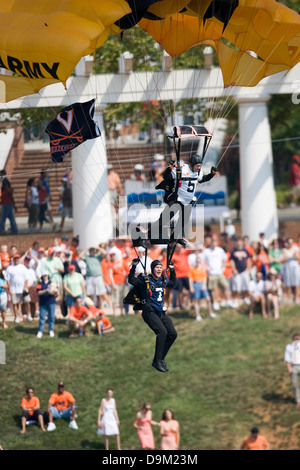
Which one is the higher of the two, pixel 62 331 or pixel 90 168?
pixel 90 168

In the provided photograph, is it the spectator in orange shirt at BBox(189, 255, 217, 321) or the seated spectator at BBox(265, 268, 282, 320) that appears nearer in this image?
the spectator in orange shirt at BBox(189, 255, 217, 321)

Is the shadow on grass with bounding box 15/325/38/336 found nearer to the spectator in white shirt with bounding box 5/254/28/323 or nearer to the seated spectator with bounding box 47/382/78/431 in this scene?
the spectator in white shirt with bounding box 5/254/28/323

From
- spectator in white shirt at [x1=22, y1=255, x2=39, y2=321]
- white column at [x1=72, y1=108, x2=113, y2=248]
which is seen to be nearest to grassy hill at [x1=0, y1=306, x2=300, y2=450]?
spectator in white shirt at [x1=22, y1=255, x2=39, y2=321]

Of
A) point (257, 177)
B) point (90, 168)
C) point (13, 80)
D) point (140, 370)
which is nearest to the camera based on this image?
point (13, 80)

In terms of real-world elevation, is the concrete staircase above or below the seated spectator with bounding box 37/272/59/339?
above

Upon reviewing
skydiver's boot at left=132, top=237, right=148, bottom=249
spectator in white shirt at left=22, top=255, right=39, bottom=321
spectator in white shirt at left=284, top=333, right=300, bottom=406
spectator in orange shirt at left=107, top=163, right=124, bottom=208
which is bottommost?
spectator in white shirt at left=284, top=333, right=300, bottom=406

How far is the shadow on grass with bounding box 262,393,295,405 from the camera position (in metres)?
35.2

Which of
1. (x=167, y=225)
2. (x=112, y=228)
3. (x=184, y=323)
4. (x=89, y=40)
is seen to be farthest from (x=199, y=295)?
(x=89, y=40)

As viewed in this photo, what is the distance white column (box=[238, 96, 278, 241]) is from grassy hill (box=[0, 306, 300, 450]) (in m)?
4.11

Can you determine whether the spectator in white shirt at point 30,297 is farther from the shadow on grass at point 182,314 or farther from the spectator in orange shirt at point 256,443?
the spectator in orange shirt at point 256,443

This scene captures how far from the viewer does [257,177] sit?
1571 inches

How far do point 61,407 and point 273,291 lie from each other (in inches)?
303
